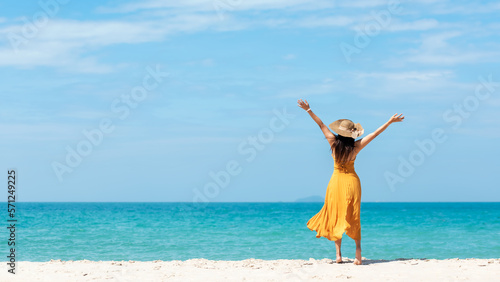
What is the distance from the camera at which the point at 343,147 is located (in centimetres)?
736

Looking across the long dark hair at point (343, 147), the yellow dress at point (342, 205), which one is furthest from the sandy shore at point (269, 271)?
the long dark hair at point (343, 147)

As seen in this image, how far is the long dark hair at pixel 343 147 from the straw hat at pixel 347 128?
0.08m

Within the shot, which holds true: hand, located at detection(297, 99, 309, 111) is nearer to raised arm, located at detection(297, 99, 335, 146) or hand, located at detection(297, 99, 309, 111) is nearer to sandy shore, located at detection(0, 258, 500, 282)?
raised arm, located at detection(297, 99, 335, 146)

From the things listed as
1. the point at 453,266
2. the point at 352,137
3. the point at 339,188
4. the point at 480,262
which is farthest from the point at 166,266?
the point at 480,262

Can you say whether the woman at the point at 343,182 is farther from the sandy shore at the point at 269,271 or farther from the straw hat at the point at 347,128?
the sandy shore at the point at 269,271

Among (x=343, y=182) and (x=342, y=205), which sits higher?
(x=343, y=182)

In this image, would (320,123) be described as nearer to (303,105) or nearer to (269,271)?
(303,105)

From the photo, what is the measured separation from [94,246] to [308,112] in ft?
37.3

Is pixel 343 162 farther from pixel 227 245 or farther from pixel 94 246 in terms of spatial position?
pixel 94 246

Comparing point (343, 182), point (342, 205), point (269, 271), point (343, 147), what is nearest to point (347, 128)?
point (343, 147)

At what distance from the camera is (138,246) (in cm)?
1622

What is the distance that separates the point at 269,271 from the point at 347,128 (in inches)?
90.3

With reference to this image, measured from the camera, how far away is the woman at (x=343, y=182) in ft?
24.1

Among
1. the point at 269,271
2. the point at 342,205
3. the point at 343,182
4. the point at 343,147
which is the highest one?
the point at 343,147
